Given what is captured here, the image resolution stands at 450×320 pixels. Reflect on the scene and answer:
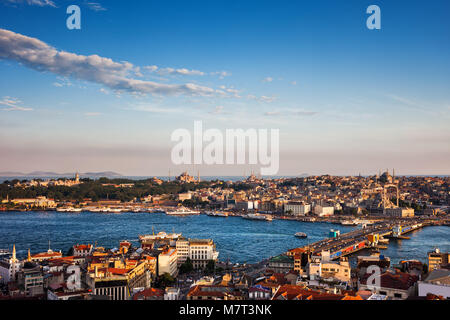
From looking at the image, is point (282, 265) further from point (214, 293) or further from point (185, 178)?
point (185, 178)

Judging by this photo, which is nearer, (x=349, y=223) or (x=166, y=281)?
(x=166, y=281)

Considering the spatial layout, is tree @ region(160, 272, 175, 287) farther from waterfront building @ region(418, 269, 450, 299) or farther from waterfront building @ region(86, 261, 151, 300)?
waterfront building @ region(418, 269, 450, 299)

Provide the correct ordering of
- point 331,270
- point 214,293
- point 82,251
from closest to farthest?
point 214,293 < point 331,270 < point 82,251

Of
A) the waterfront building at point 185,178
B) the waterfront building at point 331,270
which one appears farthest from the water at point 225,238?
the waterfront building at point 185,178

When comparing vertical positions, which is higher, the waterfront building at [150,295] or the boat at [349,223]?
the waterfront building at [150,295]

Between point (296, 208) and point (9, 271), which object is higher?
point (9, 271)

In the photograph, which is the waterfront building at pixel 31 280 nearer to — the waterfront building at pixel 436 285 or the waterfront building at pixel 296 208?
the waterfront building at pixel 436 285

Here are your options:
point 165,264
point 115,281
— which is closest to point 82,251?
point 165,264
